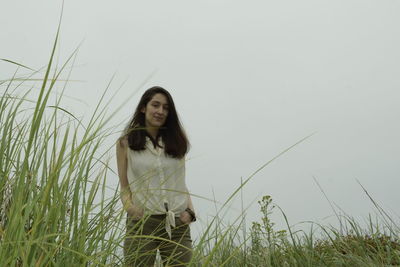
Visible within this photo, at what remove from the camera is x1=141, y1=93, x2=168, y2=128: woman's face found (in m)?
3.47

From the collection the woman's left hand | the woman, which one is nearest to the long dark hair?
the woman

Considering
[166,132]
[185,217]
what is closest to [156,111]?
[166,132]

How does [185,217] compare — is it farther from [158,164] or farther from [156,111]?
[156,111]

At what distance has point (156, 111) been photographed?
3457 mm

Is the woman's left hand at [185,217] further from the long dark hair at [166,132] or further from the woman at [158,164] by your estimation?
the long dark hair at [166,132]

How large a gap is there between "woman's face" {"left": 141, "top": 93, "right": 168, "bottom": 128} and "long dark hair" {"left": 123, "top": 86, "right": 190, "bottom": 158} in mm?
45

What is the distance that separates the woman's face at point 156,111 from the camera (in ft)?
11.4

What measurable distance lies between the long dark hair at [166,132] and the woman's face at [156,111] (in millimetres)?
45

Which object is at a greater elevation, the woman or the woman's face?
the woman's face

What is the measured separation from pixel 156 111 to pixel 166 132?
11.7 inches

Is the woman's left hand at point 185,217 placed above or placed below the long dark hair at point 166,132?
below

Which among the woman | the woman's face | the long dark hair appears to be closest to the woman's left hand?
the woman

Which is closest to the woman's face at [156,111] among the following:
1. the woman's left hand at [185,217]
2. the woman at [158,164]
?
the woman at [158,164]

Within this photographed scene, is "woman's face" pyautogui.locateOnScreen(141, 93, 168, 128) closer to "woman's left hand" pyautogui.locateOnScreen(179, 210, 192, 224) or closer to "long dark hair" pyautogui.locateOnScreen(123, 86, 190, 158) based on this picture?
"long dark hair" pyautogui.locateOnScreen(123, 86, 190, 158)
